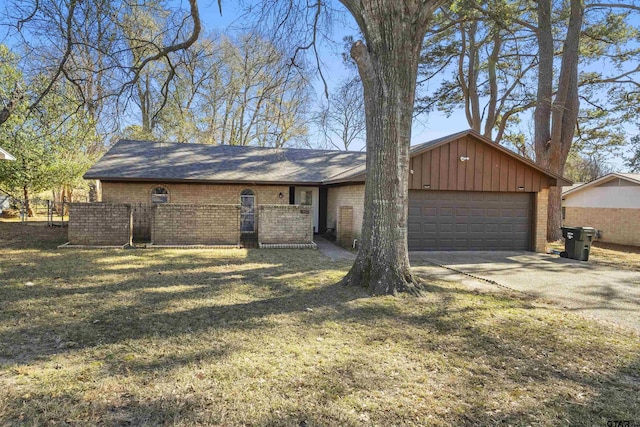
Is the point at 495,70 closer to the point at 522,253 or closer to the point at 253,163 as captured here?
the point at 522,253

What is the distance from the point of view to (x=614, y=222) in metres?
17.4

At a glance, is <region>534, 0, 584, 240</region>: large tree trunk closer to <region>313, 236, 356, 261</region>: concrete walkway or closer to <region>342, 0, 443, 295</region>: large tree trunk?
<region>313, 236, 356, 261</region>: concrete walkway

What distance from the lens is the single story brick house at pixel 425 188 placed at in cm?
1233

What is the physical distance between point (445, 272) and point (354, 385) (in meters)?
6.23

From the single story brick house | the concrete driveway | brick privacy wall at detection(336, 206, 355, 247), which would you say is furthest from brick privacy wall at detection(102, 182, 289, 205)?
the concrete driveway

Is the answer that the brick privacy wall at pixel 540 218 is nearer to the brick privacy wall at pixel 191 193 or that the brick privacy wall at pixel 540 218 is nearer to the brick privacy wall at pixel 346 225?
the brick privacy wall at pixel 346 225

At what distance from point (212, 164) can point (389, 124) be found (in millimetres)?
10670

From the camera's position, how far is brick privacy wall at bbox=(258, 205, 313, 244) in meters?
12.8

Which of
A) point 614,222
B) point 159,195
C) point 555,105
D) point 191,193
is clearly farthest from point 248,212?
point 614,222

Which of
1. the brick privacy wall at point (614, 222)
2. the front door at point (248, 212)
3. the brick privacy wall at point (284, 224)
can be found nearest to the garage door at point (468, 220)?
the brick privacy wall at point (284, 224)

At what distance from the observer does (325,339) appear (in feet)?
14.6

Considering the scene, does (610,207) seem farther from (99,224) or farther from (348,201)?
(99,224)

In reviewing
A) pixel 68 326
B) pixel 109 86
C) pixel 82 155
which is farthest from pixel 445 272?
pixel 82 155

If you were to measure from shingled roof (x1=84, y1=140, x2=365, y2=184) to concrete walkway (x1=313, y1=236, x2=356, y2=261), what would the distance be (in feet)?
7.81
